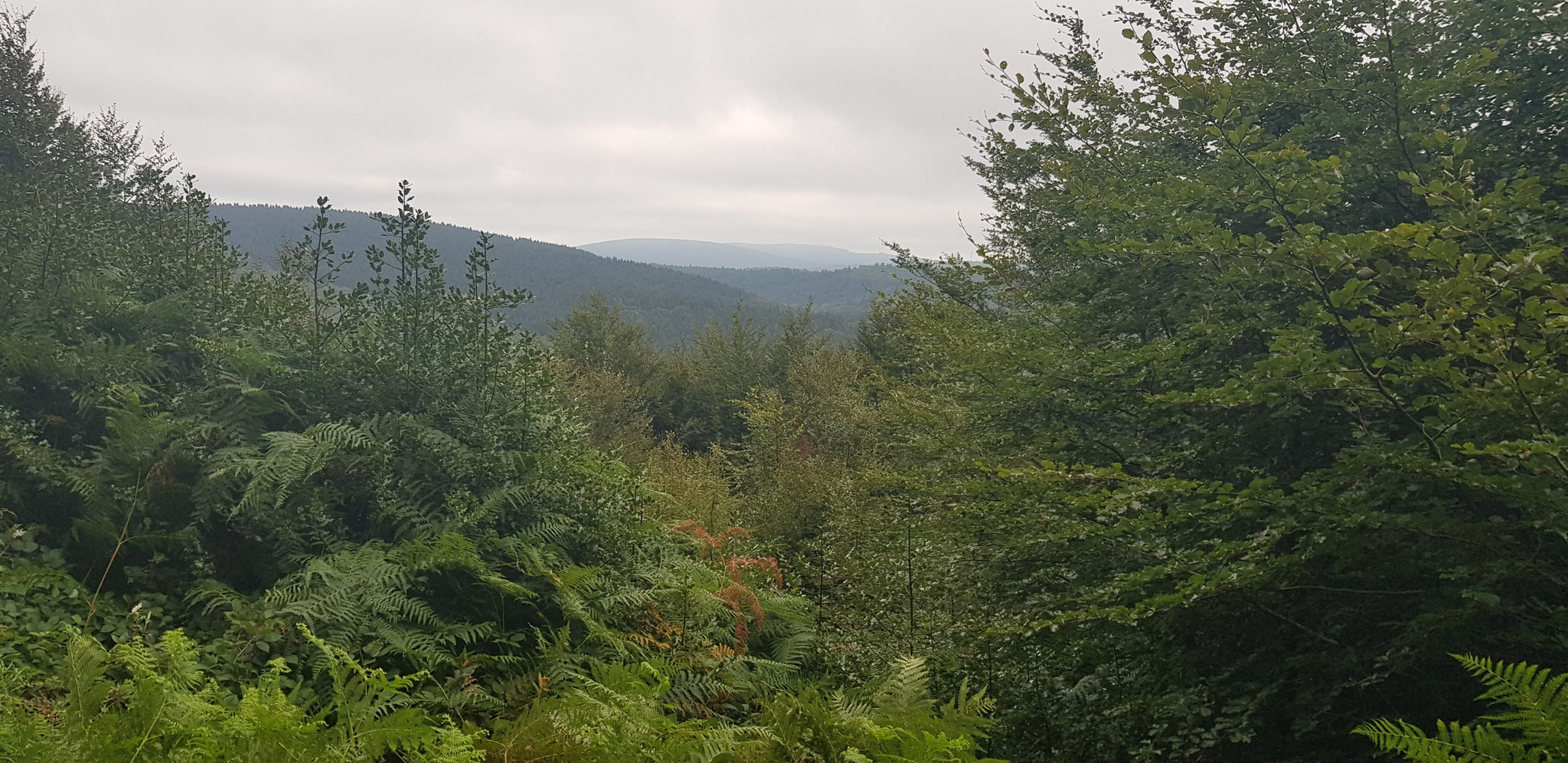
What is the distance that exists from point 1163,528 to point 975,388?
1978 mm

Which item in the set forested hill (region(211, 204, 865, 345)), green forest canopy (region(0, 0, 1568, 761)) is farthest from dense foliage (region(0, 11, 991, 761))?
forested hill (region(211, 204, 865, 345))

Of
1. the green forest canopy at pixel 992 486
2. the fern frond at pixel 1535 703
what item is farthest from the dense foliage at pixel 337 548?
the fern frond at pixel 1535 703

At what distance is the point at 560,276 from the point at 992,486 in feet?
449

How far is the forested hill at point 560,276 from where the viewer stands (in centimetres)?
10256

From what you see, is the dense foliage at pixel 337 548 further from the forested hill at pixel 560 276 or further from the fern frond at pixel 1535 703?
the forested hill at pixel 560 276

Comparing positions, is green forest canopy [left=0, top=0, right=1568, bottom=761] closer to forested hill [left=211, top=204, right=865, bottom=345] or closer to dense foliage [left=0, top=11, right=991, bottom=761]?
dense foliage [left=0, top=11, right=991, bottom=761]

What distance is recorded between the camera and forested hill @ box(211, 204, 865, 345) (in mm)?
102562

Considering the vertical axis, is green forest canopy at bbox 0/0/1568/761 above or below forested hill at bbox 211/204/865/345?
below

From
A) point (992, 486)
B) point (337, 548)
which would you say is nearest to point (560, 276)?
point (337, 548)

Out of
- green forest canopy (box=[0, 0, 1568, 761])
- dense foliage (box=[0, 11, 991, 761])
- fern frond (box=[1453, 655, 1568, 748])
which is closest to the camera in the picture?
fern frond (box=[1453, 655, 1568, 748])

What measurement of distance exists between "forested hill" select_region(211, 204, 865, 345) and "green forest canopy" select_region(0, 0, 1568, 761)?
A: 267ft

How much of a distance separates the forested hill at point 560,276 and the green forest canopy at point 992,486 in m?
81.4

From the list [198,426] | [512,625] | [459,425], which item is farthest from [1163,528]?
[198,426]

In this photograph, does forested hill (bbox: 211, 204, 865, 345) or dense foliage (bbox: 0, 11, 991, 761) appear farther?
forested hill (bbox: 211, 204, 865, 345)
